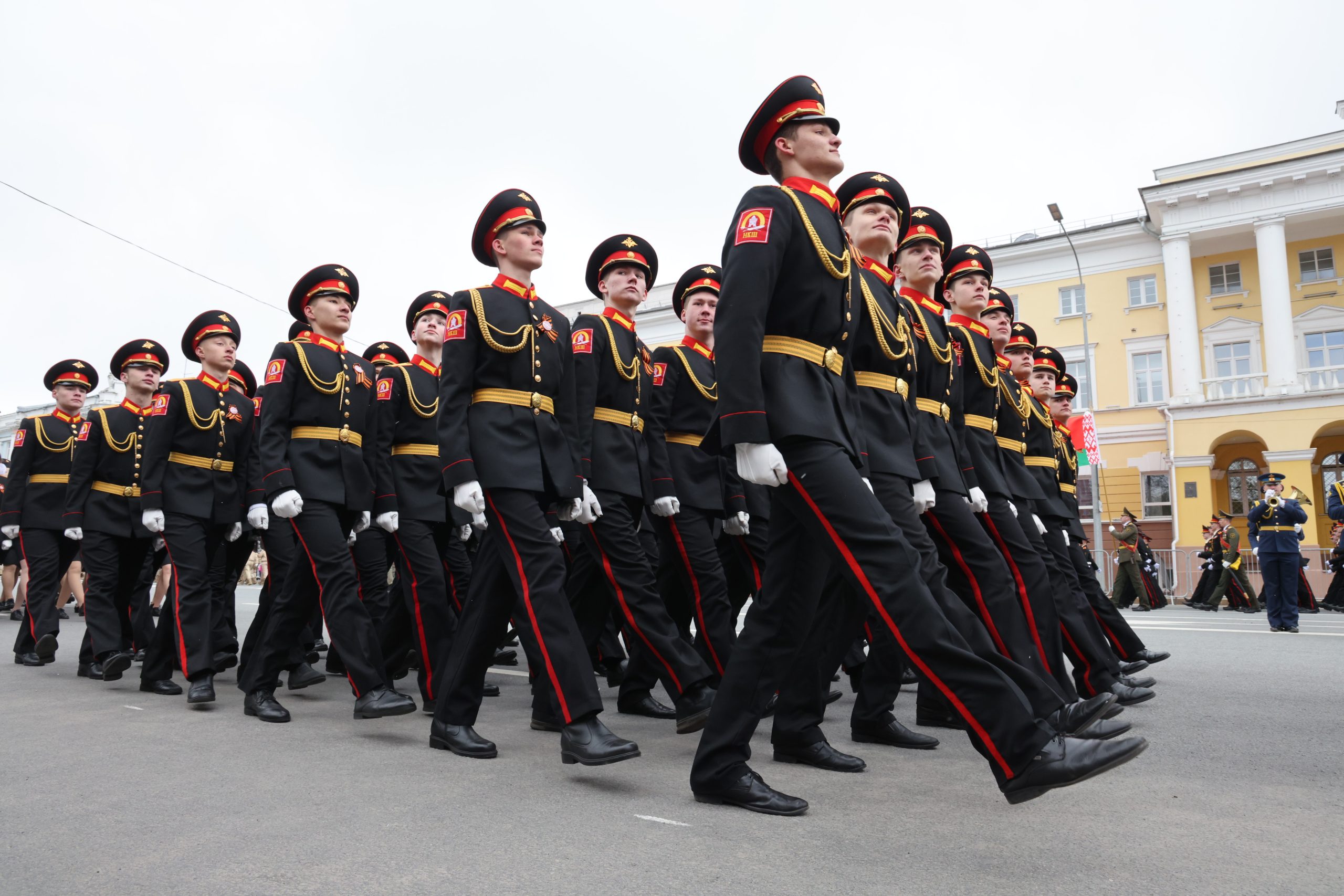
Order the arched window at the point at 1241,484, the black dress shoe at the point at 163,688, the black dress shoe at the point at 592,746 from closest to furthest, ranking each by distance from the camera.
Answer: the black dress shoe at the point at 592,746 → the black dress shoe at the point at 163,688 → the arched window at the point at 1241,484

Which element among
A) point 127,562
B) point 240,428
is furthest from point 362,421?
point 127,562

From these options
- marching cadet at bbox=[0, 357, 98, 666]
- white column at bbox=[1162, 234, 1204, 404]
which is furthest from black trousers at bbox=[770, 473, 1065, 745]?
white column at bbox=[1162, 234, 1204, 404]

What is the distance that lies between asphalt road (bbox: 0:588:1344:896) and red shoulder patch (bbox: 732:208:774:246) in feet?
5.94

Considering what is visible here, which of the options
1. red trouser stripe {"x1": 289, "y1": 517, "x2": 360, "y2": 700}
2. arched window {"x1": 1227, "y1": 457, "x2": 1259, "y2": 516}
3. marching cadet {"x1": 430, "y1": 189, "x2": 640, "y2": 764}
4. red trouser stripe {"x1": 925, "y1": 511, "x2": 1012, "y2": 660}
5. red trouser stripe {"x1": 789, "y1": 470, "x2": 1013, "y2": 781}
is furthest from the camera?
arched window {"x1": 1227, "y1": 457, "x2": 1259, "y2": 516}

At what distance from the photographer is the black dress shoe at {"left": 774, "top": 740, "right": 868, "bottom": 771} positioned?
3857mm

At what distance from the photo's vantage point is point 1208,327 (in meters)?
34.0

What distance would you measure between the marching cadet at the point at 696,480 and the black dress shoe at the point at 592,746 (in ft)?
4.99

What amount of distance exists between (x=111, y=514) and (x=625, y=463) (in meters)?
4.06

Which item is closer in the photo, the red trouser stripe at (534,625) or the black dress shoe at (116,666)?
the red trouser stripe at (534,625)

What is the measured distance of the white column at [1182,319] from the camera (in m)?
33.0

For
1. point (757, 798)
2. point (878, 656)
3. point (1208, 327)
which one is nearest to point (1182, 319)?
point (1208, 327)

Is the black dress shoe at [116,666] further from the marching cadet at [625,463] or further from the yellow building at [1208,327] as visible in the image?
the yellow building at [1208,327]

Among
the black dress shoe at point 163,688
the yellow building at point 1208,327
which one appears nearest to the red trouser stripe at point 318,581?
the black dress shoe at point 163,688

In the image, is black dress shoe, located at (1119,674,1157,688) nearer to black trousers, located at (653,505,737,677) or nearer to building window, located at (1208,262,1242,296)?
black trousers, located at (653,505,737,677)
